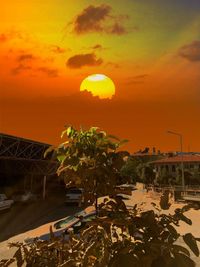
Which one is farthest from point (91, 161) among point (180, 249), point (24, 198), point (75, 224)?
point (24, 198)

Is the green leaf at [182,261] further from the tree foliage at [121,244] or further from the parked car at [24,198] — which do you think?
the parked car at [24,198]

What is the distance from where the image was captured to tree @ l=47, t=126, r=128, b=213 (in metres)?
2.61

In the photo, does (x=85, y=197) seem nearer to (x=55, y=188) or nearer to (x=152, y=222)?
(x=152, y=222)

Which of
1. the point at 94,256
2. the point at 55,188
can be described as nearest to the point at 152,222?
the point at 94,256

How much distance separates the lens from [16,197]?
50.2 meters

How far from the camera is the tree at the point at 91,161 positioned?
2.61 meters

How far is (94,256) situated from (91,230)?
6.1 inches

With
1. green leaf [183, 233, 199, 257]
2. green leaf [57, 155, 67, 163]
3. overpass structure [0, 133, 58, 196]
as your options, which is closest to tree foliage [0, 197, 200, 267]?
green leaf [183, 233, 199, 257]

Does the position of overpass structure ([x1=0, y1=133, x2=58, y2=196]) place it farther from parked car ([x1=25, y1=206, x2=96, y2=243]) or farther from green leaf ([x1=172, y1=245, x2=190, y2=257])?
green leaf ([x1=172, y1=245, x2=190, y2=257])

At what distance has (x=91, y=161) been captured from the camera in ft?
8.59

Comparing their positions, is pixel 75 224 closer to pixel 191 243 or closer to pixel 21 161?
pixel 191 243

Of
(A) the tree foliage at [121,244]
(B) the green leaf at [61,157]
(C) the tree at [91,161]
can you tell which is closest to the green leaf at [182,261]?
(A) the tree foliage at [121,244]

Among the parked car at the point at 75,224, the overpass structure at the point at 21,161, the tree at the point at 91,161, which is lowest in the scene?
the parked car at the point at 75,224

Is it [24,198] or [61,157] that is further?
[24,198]
